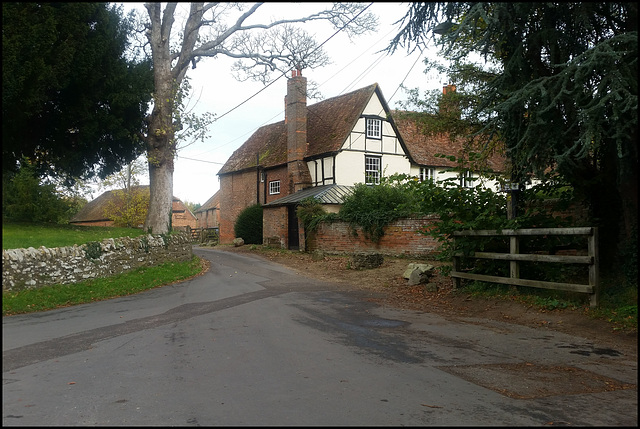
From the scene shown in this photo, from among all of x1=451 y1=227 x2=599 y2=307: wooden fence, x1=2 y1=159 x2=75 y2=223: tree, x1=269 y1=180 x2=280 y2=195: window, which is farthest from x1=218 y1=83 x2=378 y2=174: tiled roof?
x1=451 y1=227 x2=599 y2=307: wooden fence

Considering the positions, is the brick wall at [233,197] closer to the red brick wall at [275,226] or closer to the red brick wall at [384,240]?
the red brick wall at [275,226]

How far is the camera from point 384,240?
893 inches

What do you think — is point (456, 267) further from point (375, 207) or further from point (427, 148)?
point (427, 148)

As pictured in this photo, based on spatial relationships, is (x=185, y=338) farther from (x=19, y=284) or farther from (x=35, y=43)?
(x=35, y=43)

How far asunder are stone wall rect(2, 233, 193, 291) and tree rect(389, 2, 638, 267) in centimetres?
1029

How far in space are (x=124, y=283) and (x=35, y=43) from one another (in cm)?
695

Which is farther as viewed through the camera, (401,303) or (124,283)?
(124,283)

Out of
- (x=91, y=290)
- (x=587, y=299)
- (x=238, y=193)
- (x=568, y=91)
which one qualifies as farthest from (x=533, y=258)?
(x=238, y=193)

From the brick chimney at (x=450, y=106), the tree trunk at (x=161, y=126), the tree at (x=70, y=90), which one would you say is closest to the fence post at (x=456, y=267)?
the brick chimney at (x=450, y=106)

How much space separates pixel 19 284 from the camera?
12.2m

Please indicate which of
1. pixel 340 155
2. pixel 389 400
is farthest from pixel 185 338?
pixel 340 155

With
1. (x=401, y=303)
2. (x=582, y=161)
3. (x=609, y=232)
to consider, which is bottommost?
(x=401, y=303)

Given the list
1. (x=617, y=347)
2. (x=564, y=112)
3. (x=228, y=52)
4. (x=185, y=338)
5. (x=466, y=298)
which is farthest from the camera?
(x=228, y=52)

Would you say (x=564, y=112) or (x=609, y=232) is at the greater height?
(x=564, y=112)
